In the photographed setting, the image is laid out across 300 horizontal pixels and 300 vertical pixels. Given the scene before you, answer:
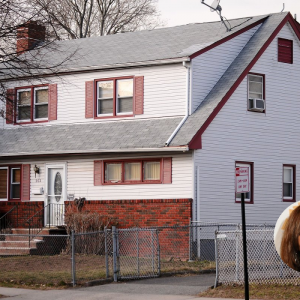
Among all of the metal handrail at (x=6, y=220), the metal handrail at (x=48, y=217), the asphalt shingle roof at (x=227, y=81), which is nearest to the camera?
the asphalt shingle roof at (x=227, y=81)

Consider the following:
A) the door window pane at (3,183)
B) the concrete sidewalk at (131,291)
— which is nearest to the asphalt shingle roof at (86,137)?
the door window pane at (3,183)

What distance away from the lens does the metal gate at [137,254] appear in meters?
17.5

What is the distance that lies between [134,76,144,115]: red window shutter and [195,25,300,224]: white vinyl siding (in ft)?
8.73

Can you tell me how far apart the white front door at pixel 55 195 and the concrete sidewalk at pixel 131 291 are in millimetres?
8085

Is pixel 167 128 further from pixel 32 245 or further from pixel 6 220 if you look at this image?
pixel 6 220

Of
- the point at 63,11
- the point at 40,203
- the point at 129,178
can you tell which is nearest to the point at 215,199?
the point at 129,178

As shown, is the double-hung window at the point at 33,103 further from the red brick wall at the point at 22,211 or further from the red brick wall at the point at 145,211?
the red brick wall at the point at 145,211

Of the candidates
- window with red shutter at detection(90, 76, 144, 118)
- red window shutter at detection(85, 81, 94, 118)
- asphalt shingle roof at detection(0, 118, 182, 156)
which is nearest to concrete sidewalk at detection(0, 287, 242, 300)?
asphalt shingle roof at detection(0, 118, 182, 156)

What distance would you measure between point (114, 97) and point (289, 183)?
6.82 m

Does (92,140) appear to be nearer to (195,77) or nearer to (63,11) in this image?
(195,77)

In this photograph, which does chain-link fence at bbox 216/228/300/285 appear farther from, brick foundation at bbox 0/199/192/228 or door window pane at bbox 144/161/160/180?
door window pane at bbox 144/161/160/180

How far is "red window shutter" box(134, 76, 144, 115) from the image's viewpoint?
79.3 feet

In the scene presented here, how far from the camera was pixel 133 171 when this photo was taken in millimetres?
23703

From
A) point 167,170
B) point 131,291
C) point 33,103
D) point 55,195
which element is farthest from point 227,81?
point 131,291
